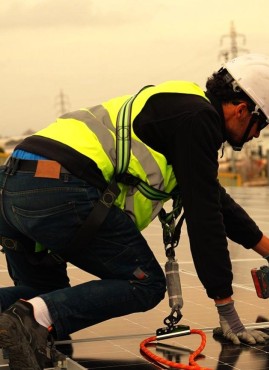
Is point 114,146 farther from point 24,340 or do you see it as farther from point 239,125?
point 24,340

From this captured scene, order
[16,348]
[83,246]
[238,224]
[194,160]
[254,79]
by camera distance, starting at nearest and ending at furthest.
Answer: [16,348] < [194,160] < [83,246] < [254,79] < [238,224]

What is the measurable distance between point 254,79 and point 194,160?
2.04 feet

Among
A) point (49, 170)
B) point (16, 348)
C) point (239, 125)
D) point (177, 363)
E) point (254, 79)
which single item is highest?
point (254, 79)

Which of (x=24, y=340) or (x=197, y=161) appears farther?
(x=197, y=161)

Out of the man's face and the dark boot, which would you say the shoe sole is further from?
the man's face

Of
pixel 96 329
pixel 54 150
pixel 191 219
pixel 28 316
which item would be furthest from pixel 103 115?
pixel 96 329

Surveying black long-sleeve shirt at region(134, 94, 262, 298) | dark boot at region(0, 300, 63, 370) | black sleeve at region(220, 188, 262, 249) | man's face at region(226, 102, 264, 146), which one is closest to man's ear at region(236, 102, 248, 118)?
man's face at region(226, 102, 264, 146)

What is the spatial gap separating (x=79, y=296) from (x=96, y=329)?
119cm

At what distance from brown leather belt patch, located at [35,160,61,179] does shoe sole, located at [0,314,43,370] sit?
81cm

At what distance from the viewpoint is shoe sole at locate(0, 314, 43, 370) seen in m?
4.84

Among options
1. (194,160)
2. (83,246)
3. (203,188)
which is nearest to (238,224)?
(203,188)

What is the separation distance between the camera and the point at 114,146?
5391mm

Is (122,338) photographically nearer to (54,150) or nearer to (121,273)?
(121,273)

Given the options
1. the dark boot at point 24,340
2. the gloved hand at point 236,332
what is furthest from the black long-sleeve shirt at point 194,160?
the dark boot at point 24,340
